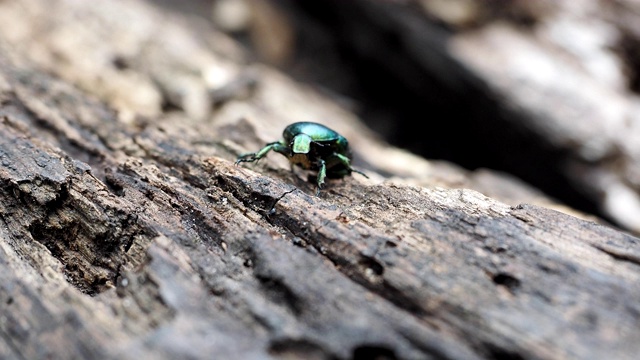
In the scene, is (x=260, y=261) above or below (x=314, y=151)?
below

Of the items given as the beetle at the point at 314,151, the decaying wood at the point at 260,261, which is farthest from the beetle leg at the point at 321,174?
the decaying wood at the point at 260,261

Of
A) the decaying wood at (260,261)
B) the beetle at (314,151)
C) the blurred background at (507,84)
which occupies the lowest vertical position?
the decaying wood at (260,261)

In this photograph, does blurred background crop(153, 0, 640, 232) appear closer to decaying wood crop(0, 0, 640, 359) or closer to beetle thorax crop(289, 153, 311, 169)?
decaying wood crop(0, 0, 640, 359)

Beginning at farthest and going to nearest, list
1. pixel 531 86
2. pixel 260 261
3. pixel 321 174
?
pixel 531 86 < pixel 321 174 < pixel 260 261

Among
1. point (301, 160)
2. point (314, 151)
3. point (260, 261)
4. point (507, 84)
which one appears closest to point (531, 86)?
point (507, 84)

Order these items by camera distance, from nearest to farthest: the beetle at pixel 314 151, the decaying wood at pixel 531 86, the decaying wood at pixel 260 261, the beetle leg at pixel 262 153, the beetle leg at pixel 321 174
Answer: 1. the decaying wood at pixel 260 261
2. the beetle leg at pixel 321 174
3. the beetle at pixel 314 151
4. the beetle leg at pixel 262 153
5. the decaying wood at pixel 531 86

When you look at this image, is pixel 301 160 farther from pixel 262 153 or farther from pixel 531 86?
pixel 531 86

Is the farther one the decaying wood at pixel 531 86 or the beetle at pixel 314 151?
the decaying wood at pixel 531 86

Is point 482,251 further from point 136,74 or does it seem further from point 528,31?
point 528,31

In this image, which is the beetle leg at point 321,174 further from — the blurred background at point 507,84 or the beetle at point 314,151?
the blurred background at point 507,84
